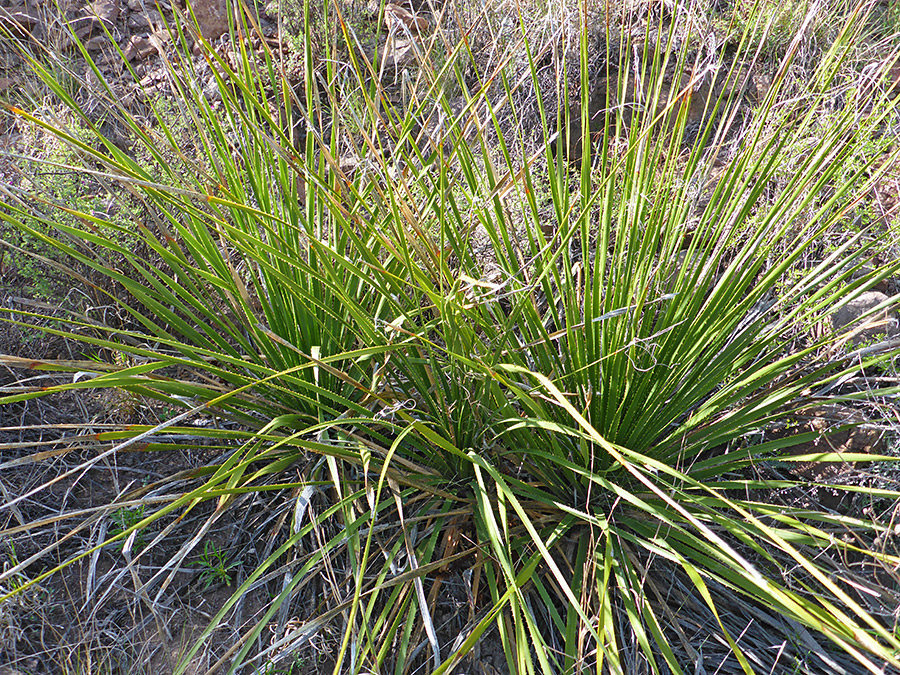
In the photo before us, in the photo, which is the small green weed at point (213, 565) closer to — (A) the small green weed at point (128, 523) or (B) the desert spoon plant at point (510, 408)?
(B) the desert spoon plant at point (510, 408)

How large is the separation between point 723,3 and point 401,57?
47.7 inches

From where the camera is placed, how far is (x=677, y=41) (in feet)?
6.89

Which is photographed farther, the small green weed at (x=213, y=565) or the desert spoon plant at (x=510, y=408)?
the small green weed at (x=213, y=565)

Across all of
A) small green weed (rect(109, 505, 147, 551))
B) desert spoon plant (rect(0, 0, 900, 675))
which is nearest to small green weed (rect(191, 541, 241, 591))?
desert spoon plant (rect(0, 0, 900, 675))

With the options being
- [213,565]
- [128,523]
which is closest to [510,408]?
[213,565]

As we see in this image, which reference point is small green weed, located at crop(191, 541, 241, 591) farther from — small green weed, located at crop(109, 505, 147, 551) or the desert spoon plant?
small green weed, located at crop(109, 505, 147, 551)

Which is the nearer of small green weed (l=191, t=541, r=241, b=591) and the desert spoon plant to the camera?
the desert spoon plant

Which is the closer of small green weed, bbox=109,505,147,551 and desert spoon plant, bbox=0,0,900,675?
desert spoon plant, bbox=0,0,900,675

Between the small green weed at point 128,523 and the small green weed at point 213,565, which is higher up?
the small green weed at point 128,523

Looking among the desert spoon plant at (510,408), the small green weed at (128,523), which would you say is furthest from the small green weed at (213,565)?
the small green weed at (128,523)

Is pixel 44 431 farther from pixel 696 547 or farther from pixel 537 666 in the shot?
pixel 696 547

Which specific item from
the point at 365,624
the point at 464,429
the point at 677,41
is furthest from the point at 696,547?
the point at 677,41

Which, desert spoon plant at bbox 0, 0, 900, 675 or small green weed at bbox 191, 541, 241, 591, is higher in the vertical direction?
desert spoon plant at bbox 0, 0, 900, 675

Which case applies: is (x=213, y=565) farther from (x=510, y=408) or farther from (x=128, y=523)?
(x=510, y=408)
